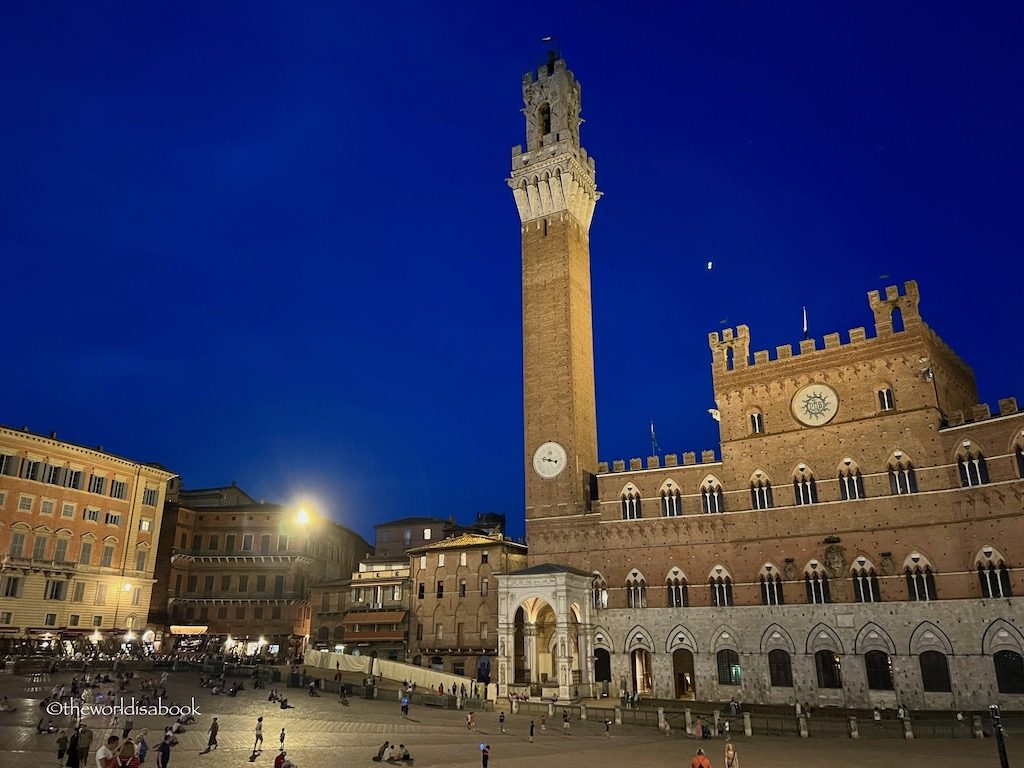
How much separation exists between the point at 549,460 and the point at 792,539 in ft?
53.9

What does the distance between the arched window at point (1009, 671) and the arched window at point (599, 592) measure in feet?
67.4

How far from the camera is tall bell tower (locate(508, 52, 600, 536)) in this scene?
167 ft

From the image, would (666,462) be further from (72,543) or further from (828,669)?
(72,543)

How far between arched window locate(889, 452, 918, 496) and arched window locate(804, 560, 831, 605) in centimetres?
570

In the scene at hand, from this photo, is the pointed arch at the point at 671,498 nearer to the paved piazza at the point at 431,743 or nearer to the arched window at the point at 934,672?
the paved piazza at the point at 431,743

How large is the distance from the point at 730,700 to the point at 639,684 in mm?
6262

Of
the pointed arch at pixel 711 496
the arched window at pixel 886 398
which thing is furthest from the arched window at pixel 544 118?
the arched window at pixel 886 398

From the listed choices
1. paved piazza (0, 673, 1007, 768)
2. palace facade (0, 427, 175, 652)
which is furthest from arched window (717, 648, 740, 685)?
palace facade (0, 427, 175, 652)

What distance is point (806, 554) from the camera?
1635 inches

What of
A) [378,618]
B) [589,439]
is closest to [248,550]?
[378,618]

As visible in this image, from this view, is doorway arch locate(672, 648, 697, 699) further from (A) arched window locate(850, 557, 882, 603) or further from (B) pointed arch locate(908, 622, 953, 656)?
(B) pointed arch locate(908, 622, 953, 656)

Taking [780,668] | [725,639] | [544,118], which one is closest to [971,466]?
[780,668]

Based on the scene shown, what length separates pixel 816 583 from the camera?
40906 millimetres

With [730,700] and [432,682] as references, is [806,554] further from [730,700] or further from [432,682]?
[432,682]
